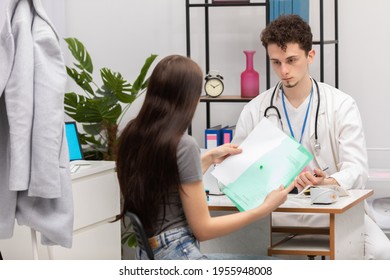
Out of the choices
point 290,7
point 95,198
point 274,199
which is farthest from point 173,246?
point 290,7

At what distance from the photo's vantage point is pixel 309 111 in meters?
3.62

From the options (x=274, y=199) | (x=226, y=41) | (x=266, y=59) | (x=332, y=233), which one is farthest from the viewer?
(x=226, y=41)

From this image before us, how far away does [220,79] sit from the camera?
4762mm

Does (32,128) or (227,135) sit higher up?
(32,128)

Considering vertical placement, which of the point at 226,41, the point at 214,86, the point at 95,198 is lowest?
A: the point at 95,198

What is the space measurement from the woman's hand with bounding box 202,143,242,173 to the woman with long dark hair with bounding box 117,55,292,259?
55 cm

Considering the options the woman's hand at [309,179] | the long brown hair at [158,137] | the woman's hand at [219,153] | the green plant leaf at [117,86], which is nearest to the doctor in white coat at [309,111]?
the woman's hand at [309,179]

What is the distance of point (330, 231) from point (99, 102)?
187 cm

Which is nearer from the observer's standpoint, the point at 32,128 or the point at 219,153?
the point at 32,128

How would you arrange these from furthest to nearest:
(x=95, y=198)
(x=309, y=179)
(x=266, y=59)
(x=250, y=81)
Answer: (x=266, y=59)
(x=250, y=81)
(x=95, y=198)
(x=309, y=179)

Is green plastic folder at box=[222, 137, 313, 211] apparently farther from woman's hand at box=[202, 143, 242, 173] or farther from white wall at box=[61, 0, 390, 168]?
white wall at box=[61, 0, 390, 168]

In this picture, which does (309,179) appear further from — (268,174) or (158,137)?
(158,137)

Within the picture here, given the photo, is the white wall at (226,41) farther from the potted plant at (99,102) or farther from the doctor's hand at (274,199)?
the doctor's hand at (274,199)
